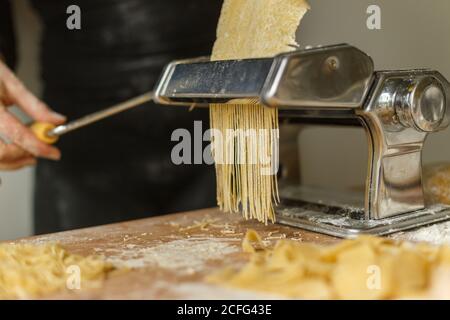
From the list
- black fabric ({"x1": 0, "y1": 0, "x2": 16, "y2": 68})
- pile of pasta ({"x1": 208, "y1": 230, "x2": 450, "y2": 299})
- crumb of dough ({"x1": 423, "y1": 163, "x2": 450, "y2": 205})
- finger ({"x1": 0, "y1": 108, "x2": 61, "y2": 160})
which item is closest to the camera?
pile of pasta ({"x1": 208, "y1": 230, "x2": 450, "y2": 299})

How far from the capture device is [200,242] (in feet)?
4.27

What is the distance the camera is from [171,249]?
124 cm

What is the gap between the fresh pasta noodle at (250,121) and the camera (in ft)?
4.22

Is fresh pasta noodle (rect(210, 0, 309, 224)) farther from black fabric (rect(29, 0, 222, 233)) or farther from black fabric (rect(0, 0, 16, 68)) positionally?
black fabric (rect(0, 0, 16, 68))

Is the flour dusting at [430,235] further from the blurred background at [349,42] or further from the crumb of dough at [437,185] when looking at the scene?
the blurred background at [349,42]

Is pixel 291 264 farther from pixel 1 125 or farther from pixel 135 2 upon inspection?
pixel 135 2

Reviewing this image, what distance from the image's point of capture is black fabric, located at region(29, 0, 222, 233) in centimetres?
203

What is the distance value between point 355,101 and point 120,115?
3.47 feet

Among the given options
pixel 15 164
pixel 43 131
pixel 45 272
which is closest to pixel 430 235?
pixel 45 272

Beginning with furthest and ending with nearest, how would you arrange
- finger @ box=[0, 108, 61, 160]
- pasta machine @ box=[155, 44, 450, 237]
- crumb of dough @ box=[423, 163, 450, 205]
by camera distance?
finger @ box=[0, 108, 61, 160] < crumb of dough @ box=[423, 163, 450, 205] < pasta machine @ box=[155, 44, 450, 237]

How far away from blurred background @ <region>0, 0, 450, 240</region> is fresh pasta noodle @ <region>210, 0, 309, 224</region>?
0.86 metres

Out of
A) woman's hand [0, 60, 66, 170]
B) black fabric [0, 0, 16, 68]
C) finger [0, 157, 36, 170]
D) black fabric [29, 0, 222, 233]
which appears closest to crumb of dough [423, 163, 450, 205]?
black fabric [29, 0, 222, 233]

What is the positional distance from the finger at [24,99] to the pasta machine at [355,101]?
0.52 metres
